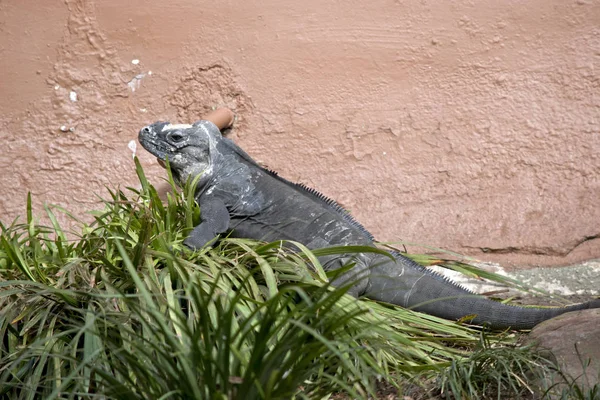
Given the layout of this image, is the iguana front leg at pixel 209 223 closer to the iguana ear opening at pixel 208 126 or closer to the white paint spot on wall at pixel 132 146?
the iguana ear opening at pixel 208 126

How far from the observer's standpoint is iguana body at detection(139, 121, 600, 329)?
3838 millimetres

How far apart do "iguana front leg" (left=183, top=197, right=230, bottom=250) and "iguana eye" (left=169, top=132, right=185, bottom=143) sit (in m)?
0.39

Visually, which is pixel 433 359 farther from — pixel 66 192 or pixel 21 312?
pixel 66 192

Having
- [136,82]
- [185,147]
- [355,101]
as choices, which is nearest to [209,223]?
[185,147]

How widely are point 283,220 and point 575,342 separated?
1.77m

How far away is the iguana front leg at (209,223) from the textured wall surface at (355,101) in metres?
0.82

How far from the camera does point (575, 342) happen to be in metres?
3.08

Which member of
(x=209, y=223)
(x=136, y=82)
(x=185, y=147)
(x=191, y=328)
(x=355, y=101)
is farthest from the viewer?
(x=136, y=82)

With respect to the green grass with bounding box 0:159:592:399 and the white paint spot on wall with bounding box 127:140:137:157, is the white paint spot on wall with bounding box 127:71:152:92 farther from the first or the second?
the green grass with bounding box 0:159:592:399

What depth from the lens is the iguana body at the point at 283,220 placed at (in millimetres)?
3838

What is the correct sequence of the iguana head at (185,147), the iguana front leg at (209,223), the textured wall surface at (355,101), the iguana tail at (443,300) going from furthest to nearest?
the textured wall surface at (355,101) → the iguana head at (185,147) → the iguana front leg at (209,223) → the iguana tail at (443,300)

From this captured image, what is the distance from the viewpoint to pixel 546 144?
4762mm

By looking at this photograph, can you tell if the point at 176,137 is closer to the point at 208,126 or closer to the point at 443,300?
the point at 208,126

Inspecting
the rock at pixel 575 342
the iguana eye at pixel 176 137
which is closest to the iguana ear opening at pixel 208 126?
the iguana eye at pixel 176 137
